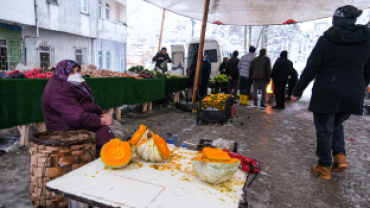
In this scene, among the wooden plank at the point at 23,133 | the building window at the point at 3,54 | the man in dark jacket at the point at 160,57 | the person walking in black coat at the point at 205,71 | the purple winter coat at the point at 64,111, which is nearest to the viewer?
the purple winter coat at the point at 64,111

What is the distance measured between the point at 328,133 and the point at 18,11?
1374 centimetres

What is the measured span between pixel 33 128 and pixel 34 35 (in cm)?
974

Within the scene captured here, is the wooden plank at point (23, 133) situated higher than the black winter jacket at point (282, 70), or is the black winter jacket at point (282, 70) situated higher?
the black winter jacket at point (282, 70)

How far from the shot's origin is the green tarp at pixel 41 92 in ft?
12.1

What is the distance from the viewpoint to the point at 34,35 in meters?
12.8

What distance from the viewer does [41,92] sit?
4.14 metres

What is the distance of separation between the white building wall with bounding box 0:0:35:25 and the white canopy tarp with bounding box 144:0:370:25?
7374 millimetres

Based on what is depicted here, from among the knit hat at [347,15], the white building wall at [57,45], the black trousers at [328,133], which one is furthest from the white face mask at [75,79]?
the white building wall at [57,45]

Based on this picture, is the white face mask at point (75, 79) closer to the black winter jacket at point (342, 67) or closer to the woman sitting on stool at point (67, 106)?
the woman sitting on stool at point (67, 106)

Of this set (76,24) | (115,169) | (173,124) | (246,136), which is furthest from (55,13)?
(115,169)

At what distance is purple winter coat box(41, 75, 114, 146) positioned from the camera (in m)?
2.58

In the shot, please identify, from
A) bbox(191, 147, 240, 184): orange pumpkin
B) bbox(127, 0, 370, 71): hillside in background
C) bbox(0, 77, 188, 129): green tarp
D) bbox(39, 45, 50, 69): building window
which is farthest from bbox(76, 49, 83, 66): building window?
bbox(127, 0, 370, 71): hillside in background

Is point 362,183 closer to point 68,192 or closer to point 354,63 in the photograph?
point 354,63

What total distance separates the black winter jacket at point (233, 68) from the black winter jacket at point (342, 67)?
6872mm
